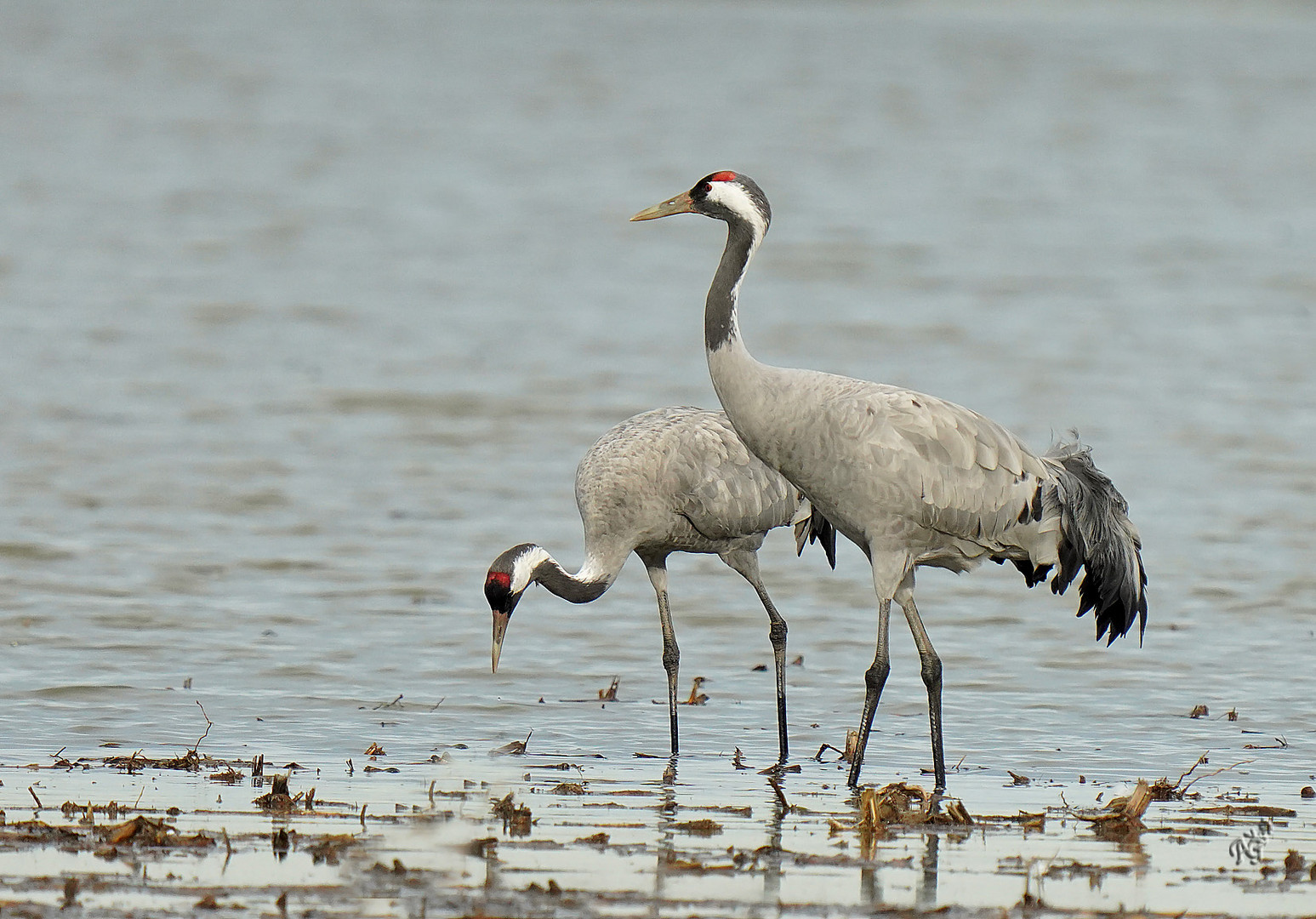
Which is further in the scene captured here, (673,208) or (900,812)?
(673,208)

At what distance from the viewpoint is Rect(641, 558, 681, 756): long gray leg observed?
817cm

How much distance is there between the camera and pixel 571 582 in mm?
8570

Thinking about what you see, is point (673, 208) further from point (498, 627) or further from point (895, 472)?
point (498, 627)

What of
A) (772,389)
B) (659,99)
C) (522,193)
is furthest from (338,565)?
(659,99)

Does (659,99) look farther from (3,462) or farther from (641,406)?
(3,462)

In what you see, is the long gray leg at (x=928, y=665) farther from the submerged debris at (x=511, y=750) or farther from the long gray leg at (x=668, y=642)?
the submerged debris at (x=511, y=750)

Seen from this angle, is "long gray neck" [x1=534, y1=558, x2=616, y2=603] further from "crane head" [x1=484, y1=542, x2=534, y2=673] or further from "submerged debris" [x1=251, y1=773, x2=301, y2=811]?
"submerged debris" [x1=251, y1=773, x2=301, y2=811]

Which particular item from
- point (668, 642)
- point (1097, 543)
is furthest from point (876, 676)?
point (668, 642)

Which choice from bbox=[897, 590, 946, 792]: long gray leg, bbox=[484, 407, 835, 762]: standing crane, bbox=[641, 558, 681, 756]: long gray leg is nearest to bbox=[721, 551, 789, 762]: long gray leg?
bbox=[484, 407, 835, 762]: standing crane

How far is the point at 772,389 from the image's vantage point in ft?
25.0

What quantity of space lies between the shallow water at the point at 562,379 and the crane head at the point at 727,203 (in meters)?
1.97

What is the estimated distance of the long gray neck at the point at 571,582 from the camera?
845 cm

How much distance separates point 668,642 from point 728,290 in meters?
1.65

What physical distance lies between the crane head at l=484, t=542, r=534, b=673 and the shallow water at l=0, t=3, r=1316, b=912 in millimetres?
445
